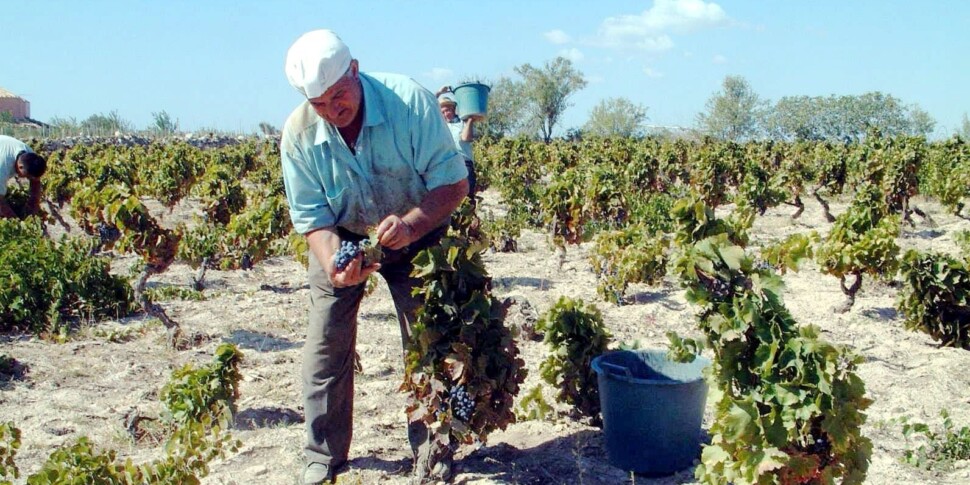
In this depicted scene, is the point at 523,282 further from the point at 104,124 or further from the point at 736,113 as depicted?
the point at 736,113

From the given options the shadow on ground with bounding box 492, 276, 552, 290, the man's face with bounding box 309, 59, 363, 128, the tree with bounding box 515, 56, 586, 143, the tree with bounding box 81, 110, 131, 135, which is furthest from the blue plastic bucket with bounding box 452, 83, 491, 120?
the tree with bounding box 515, 56, 586, 143

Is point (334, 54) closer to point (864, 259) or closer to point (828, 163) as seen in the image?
point (864, 259)

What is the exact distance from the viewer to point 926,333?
666cm

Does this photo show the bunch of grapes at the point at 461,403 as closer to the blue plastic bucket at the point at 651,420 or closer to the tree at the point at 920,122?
the blue plastic bucket at the point at 651,420

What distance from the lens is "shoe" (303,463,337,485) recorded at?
12.7 ft

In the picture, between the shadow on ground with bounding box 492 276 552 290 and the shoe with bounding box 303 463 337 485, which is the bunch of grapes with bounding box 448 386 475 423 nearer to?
the shoe with bounding box 303 463 337 485

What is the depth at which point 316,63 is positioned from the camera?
3.12 metres

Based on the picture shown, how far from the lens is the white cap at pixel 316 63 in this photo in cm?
313

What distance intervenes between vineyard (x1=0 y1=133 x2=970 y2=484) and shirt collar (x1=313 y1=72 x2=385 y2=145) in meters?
0.64

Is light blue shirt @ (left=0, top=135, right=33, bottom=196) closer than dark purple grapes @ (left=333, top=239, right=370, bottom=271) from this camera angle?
No

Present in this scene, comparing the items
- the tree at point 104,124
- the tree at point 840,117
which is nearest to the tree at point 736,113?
the tree at point 840,117

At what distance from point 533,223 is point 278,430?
9155 millimetres

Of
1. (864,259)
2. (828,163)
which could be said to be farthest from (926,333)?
(828,163)

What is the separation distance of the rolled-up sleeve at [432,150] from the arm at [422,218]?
0.14 ft
